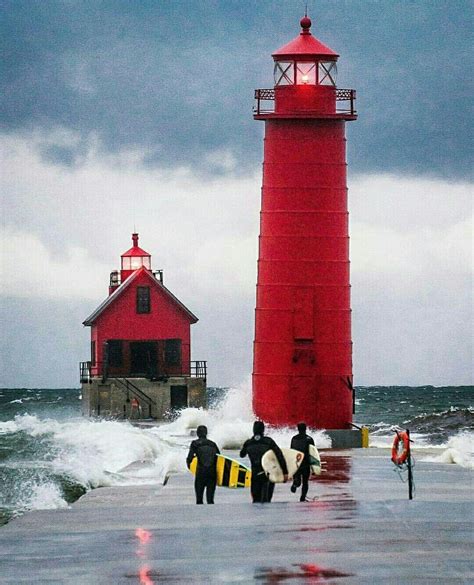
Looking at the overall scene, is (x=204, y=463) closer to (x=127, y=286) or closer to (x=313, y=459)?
(x=313, y=459)

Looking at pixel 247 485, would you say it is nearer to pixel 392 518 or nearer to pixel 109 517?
pixel 109 517

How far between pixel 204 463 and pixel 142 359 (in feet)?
130

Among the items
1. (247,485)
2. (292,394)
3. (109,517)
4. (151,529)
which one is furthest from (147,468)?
(151,529)

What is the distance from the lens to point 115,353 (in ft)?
187

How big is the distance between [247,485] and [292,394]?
36.3 feet

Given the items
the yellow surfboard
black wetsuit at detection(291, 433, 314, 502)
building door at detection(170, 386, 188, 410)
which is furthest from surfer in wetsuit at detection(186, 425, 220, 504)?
building door at detection(170, 386, 188, 410)

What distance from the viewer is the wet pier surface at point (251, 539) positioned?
472 inches

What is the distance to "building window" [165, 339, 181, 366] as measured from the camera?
57.3m

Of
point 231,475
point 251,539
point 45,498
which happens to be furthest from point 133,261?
point 251,539

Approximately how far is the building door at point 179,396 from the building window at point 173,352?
4.79ft

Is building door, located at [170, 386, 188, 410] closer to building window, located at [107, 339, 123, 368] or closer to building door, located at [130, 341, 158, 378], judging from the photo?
building door, located at [130, 341, 158, 378]

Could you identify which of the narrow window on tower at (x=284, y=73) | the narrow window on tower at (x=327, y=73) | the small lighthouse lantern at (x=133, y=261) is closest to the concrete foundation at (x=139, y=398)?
the small lighthouse lantern at (x=133, y=261)

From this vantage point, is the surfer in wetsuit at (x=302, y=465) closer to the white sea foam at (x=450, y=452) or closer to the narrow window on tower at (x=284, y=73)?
the white sea foam at (x=450, y=452)

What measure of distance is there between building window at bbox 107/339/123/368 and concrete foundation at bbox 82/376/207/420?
1.29 metres
